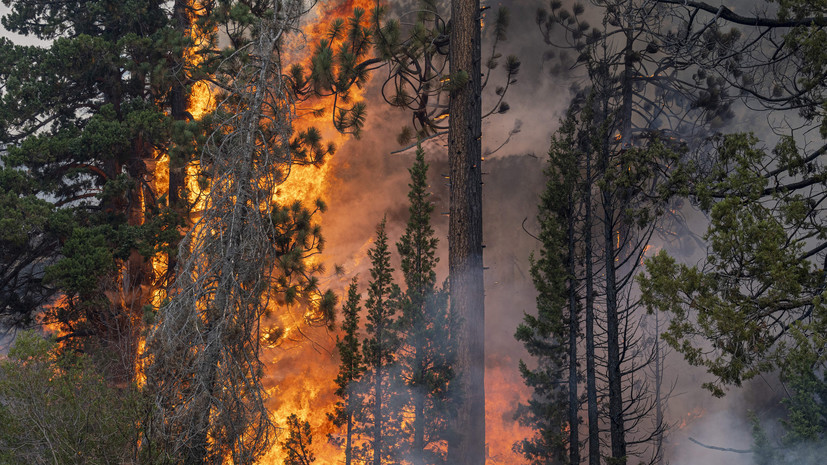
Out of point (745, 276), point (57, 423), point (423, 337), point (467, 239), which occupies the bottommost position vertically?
point (57, 423)

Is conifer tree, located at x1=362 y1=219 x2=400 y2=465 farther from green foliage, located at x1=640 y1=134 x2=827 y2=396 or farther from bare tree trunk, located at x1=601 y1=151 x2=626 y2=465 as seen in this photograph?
green foliage, located at x1=640 y1=134 x2=827 y2=396

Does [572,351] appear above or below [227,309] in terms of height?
above

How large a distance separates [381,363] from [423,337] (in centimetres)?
111

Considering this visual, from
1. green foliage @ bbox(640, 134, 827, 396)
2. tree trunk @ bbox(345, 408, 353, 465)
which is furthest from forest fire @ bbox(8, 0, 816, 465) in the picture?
tree trunk @ bbox(345, 408, 353, 465)

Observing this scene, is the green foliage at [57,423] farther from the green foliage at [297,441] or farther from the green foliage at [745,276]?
the green foliage at [745,276]

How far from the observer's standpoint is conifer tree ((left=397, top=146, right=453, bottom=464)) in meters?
9.26

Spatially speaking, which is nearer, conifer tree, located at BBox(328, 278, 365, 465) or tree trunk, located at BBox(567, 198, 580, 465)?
tree trunk, located at BBox(567, 198, 580, 465)

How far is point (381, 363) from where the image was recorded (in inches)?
401

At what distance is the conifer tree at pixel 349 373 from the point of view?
1039 cm

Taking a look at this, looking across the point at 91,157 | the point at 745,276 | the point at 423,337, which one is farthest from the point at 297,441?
the point at 745,276

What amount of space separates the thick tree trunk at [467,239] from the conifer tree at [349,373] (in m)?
2.30

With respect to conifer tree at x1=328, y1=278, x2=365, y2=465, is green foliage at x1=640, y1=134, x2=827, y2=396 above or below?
below

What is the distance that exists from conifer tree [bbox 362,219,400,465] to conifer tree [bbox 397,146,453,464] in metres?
0.30

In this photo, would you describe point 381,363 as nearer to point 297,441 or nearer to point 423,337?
point 423,337
